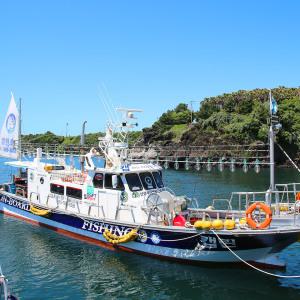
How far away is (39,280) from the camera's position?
1691 centimetres

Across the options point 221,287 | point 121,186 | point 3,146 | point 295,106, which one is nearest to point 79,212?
point 121,186

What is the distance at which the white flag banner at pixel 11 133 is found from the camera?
31.3m

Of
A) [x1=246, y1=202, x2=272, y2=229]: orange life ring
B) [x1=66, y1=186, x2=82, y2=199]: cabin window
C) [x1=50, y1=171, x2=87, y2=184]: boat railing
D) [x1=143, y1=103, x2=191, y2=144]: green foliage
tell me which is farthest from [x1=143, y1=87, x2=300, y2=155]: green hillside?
[x1=246, y1=202, x2=272, y2=229]: orange life ring

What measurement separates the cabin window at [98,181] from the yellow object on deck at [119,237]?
2.43 m

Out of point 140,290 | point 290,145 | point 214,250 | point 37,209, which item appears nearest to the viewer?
point 140,290

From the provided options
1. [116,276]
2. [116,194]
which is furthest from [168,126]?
[116,276]

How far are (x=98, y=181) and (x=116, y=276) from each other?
555 centimetres

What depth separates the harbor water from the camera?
1570cm

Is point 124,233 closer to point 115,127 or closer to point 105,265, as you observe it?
point 105,265

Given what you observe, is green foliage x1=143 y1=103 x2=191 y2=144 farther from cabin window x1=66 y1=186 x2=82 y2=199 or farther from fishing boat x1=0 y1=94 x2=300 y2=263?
cabin window x1=66 y1=186 x2=82 y2=199

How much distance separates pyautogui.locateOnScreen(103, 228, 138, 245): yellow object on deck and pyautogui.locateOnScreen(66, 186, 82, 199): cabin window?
3186 mm

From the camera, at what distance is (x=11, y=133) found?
31.7m

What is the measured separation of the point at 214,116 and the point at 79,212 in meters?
70.9

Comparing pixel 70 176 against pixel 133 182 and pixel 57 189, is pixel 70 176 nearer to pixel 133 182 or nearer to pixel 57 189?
pixel 57 189
